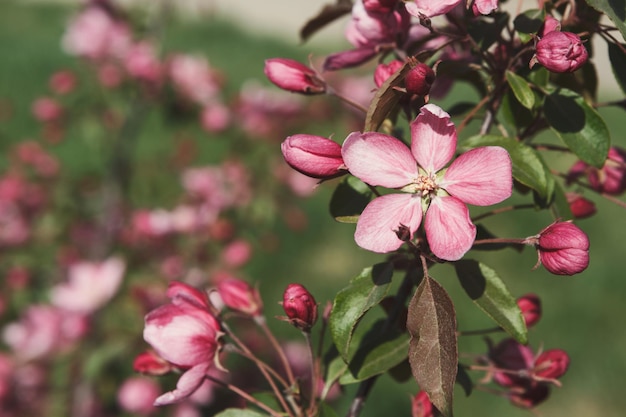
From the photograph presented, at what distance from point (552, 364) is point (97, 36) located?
1.72 metres

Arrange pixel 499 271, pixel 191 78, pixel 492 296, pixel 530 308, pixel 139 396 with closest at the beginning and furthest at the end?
pixel 492 296 → pixel 530 308 → pixel 139 396 → pixel 191 78 → pixel 499 271

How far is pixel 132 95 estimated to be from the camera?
2338 millimetres

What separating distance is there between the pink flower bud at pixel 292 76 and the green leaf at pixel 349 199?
0.17 m

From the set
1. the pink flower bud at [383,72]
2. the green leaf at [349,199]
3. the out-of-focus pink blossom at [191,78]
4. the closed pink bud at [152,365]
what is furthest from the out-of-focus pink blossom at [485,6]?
the out-of-focus pink blossom at [191,78]

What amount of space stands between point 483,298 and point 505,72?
27cm

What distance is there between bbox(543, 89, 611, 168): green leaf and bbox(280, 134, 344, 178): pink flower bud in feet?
0.96

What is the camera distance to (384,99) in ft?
2.52

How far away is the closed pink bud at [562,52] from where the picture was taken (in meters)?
0.77

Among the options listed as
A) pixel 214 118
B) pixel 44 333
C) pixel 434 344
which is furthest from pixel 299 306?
pixel 214 118

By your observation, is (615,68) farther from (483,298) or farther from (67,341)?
(67,341)

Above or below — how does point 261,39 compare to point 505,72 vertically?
below

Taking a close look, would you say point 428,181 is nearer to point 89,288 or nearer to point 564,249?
point 564,249

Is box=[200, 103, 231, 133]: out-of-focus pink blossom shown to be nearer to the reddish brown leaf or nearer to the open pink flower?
the reddish brown leaf

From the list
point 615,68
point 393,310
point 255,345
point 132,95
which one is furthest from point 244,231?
point 615,68
